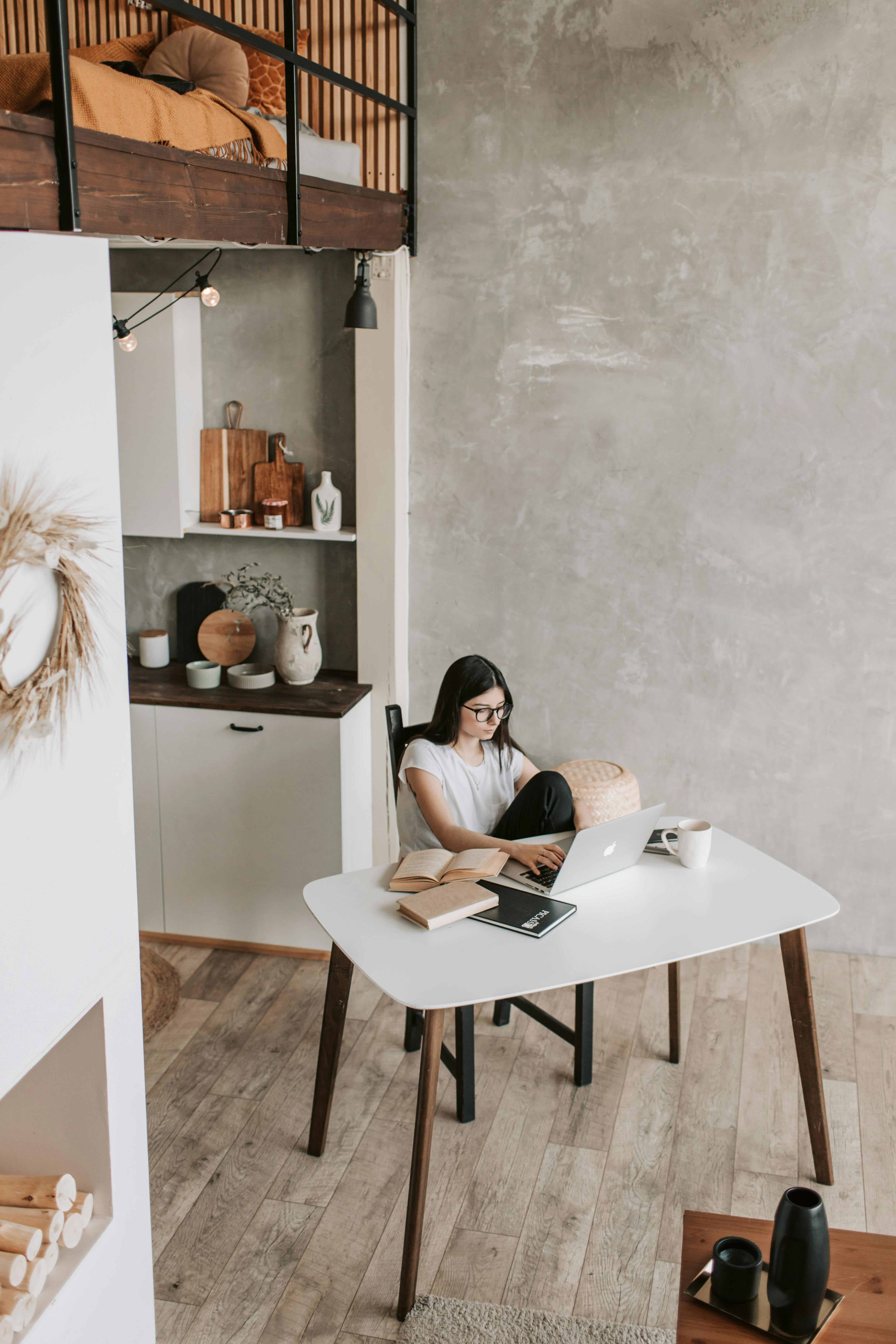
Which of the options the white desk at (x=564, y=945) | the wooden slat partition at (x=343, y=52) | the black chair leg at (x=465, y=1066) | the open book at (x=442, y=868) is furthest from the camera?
the wooden slat partition at (x=343, y=52)

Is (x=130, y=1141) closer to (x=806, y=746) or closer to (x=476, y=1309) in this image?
(x=476, y=1309)

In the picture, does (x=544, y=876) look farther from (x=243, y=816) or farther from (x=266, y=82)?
(x=266, y=82)

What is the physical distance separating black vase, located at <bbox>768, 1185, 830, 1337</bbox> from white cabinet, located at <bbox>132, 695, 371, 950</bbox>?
2.28 m

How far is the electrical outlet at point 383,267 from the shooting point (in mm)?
3709

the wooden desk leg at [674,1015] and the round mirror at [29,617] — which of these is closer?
the round mirror at [29,617]

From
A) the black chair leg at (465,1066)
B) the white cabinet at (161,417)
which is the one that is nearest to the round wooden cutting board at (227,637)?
the white cabinet at (161,417)

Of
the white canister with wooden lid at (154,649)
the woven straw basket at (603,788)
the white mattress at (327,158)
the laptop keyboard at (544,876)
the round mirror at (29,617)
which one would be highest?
the white mattress at (327,158)

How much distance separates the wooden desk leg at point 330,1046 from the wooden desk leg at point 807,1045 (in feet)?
3.54

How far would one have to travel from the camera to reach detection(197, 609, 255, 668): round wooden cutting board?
4.11 m

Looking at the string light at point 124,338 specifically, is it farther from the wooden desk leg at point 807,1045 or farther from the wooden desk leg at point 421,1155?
the wooden desk leg at point 807,1045

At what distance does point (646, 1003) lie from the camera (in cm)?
368

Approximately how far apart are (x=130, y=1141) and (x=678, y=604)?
2.56 metres

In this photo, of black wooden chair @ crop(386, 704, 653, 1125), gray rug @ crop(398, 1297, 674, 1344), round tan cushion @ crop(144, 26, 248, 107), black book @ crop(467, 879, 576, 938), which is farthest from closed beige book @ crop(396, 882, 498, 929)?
round tan cushion @ crop(144, 26, 248, 107)

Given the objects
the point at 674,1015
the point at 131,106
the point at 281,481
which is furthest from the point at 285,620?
the point at 131,106
